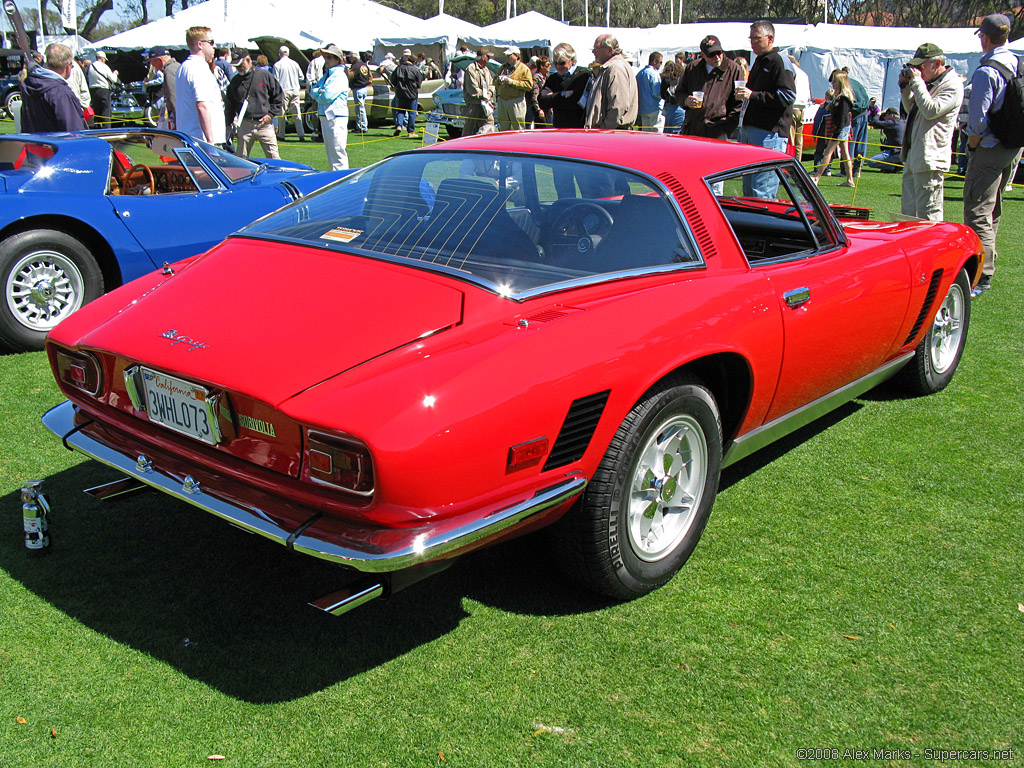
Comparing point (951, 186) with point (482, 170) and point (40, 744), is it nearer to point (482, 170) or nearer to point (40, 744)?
point (482, 170)

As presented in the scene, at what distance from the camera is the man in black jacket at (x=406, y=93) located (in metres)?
21.3

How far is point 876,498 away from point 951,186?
41.7 feet

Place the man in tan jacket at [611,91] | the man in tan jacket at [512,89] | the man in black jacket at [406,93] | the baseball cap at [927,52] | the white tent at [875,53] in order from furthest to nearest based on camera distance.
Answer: the man in black jacket at [406,93], the white tent at [875,53], the man in tan jacket at [512,89], the man in tan jacket at [611,91], the baseball cap at [927,52]

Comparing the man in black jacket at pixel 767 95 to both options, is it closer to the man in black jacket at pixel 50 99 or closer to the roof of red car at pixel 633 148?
the roof of red car at pixel 633 148

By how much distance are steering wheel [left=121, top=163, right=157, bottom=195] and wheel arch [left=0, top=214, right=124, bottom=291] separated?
1.30ft

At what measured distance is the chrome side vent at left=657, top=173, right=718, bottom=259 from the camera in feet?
10.0

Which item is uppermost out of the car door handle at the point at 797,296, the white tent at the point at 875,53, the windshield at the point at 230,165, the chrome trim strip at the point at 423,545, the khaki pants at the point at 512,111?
the white tent at the point at 875,53

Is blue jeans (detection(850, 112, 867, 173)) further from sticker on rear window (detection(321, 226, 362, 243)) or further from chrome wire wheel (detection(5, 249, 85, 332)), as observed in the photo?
sticker on rear window (detection(321, 226, 362, 243))

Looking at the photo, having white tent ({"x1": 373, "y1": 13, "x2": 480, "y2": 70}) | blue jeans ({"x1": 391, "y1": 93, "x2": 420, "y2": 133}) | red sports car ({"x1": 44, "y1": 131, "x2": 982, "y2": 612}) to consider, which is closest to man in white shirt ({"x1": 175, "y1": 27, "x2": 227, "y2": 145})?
red sports car ({"x1": 44, "y1": 131, "x2": 982, "y2": 612})

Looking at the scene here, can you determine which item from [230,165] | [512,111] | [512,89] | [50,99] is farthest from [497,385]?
[512,111]

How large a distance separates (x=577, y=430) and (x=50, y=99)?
22.8 feet

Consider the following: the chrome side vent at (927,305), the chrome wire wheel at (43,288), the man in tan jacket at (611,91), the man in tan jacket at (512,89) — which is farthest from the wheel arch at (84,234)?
the man in tan jacket at (512,89)

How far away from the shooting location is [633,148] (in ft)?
10.8

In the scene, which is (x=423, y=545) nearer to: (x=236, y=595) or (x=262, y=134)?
(x=236, y=595)
